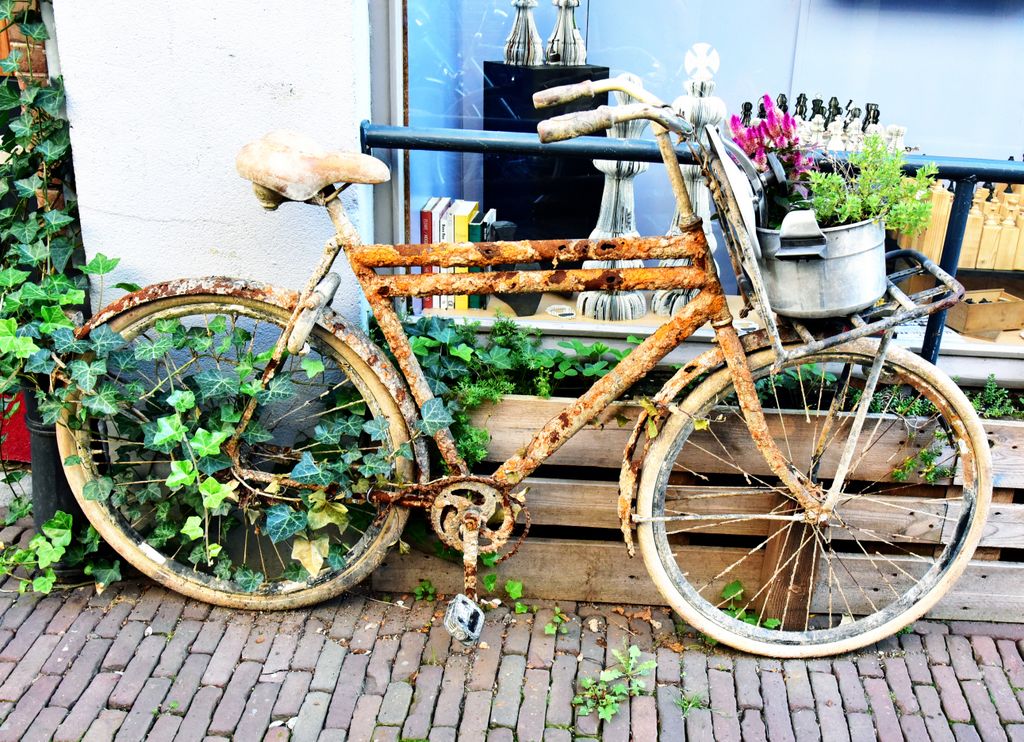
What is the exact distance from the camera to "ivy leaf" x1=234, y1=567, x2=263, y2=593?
3.44 meters

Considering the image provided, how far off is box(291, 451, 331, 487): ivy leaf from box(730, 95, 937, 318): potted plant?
1548 millimetres

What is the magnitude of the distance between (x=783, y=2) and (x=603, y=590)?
2725 mm

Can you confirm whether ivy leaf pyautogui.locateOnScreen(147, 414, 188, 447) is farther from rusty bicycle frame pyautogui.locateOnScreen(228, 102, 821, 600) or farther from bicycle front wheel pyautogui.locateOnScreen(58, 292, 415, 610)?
rusty bicycle frame pyautogui.locateOnScreen(228, 102, 821, 600)

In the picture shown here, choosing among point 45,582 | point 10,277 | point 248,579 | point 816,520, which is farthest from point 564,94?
point 45,582

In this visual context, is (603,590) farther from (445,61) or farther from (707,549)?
(445,61)

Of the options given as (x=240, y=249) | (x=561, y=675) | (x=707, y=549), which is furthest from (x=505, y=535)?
(x=240, y=249)

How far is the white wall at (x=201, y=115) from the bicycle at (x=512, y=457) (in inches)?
11.3

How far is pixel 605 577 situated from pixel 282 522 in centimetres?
120

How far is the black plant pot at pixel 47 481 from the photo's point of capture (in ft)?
11.0

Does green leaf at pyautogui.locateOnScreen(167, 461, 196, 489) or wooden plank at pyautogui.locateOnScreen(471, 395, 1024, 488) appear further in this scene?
wooden plank at pyautogui.locateOnScreen(471, 395, 1024, 488)

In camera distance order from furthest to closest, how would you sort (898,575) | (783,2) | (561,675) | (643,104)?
1. (783,2)
2. (898,575)
3. (561,675)
4. (643,104)

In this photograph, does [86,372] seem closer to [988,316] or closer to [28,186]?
[28,186]

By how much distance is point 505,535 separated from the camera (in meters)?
3.26

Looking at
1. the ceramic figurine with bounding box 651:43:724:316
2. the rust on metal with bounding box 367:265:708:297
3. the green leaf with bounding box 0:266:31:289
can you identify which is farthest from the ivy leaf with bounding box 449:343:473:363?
the green leaf with bounding box 0:266:31:289
